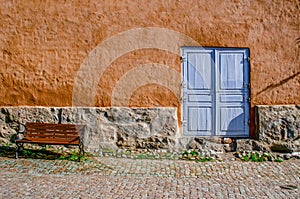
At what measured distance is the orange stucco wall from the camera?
303 inches

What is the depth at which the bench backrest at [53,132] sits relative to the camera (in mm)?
7043

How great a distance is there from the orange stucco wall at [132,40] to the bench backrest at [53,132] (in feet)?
2.44

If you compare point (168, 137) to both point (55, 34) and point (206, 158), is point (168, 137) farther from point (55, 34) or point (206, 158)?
point (55, 34)

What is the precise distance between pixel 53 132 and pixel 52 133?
28mm

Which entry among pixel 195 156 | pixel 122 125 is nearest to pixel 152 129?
pixel 122 125

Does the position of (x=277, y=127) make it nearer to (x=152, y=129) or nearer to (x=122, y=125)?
(x=152, y=129)

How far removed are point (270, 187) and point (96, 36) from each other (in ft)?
14.5

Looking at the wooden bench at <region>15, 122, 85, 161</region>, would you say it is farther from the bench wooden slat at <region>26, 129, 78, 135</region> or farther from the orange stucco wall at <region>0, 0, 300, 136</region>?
the orange stucco wall at <region>0, 0, 300, 136</region>

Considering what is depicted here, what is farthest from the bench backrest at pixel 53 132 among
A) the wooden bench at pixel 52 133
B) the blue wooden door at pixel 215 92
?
the blue wooden door at pixel 215 92

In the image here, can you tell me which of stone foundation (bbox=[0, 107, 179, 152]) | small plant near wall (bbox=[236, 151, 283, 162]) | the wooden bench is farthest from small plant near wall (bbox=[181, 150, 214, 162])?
the wooden bench

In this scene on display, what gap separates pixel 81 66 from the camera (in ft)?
25.3

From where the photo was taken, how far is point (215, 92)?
777 cm

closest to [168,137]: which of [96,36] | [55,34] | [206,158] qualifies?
[206,158]

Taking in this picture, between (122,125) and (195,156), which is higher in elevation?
(122,125)
